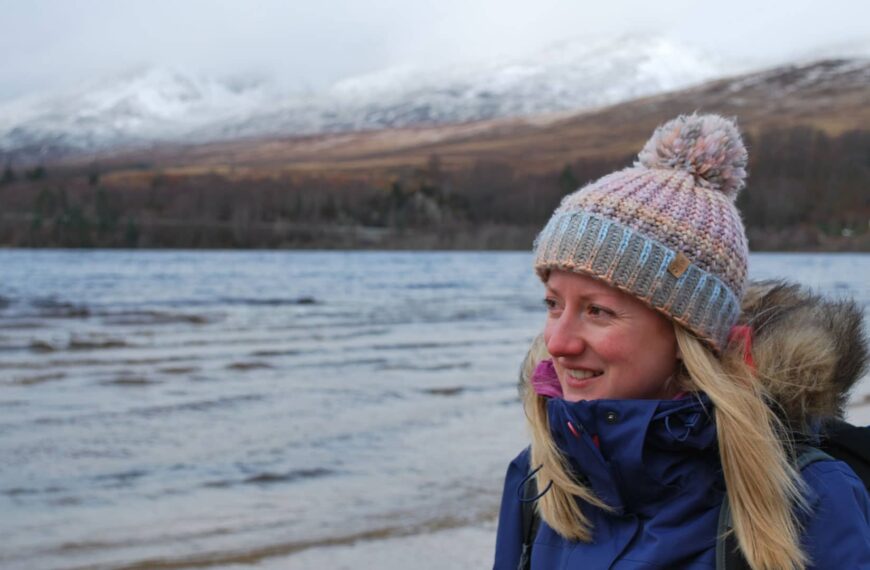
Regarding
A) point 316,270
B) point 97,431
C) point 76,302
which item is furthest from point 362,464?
point 316,270

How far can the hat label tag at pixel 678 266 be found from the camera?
2211 millimetres

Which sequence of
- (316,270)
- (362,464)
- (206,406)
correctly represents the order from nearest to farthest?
(362,464)
(206,406)
(316,270)

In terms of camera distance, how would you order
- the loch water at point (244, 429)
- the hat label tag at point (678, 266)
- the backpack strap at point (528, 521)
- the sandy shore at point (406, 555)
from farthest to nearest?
the loch water at point (244, 429), the sandy shore at point (406, 555), the backpack strap at point (528, 521), the hat label tag at point (678, 266)

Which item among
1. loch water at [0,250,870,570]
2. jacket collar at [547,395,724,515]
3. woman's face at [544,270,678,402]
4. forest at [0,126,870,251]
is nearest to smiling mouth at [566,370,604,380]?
woman's face at [544,270,678,402]

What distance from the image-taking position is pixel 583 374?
226cm

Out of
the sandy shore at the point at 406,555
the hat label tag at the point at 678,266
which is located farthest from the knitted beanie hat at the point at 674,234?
the sandy shore at the point at 406,555

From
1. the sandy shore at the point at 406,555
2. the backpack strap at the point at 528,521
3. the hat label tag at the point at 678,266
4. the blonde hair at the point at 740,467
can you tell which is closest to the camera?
the blonde hair at the point at 740,467

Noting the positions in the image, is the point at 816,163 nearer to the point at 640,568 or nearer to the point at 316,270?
the point at 316,270

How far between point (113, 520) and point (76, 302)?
23.4m

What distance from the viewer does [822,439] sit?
83.3 inches

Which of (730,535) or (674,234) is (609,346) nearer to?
(674,234)

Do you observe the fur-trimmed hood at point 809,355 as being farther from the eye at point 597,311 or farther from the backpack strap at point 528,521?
the backpack strap at point 528,521

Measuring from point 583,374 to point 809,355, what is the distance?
1.49 feet

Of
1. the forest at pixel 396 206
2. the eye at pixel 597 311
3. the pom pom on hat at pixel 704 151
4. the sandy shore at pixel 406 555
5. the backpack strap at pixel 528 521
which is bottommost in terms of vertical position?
the forest at pixel 396 206
